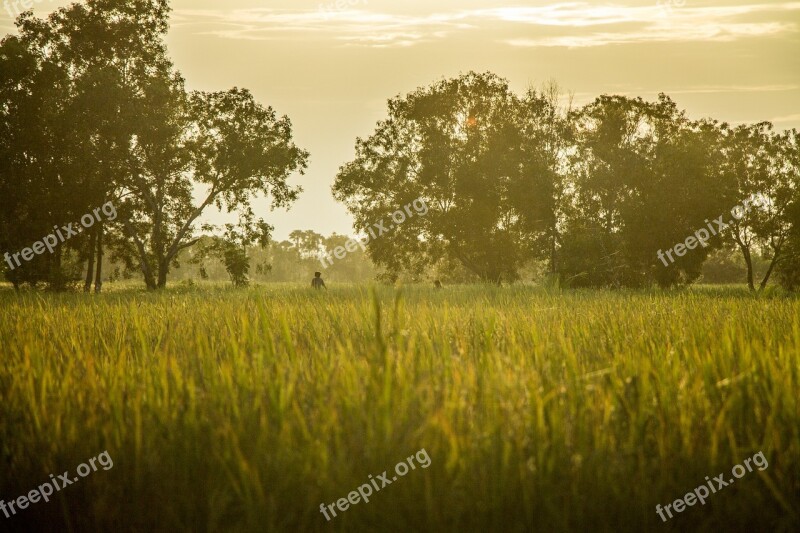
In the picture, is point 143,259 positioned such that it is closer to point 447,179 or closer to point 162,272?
point 162,272

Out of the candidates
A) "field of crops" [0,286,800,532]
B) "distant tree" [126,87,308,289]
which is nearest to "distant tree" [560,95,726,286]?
"distant tree" [126,87,308,289]

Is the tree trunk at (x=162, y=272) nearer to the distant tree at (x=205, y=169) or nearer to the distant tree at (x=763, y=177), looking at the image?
the distant tree at (x=205, y=169)

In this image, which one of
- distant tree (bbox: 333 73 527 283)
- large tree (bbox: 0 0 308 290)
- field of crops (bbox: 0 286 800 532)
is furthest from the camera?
distant tree (bbox: 333 73 527 283)

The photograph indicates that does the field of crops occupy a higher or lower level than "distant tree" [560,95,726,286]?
lower

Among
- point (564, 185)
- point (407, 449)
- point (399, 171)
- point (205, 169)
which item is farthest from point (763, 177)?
point (407, 449)

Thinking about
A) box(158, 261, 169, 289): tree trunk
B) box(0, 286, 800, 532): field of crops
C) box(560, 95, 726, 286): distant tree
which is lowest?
box(0, 286, 800, 532): field of crops

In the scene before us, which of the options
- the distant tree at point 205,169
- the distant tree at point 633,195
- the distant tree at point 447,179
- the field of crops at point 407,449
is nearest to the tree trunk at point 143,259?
the distant tree at point 205,169

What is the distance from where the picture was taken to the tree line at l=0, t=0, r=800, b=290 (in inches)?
1090

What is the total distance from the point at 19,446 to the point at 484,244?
35200 mm

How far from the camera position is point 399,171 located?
38531mm

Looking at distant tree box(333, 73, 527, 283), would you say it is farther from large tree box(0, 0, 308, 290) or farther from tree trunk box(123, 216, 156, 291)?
tree trunk box(123, 216, 156, 291)

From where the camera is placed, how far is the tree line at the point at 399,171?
90.8 ft

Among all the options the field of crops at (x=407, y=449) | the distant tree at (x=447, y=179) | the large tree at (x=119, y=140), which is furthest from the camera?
the distant tree at (x=447, y=179)

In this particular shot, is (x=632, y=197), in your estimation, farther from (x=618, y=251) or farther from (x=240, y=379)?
(x=240, y=379)
